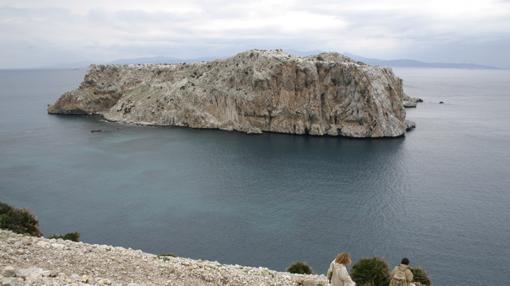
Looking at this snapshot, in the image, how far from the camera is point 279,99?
408 ft

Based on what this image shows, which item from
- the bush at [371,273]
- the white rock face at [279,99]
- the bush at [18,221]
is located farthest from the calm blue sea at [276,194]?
the bush at [18,221]

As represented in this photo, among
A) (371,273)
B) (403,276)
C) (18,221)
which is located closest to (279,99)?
(371,273)

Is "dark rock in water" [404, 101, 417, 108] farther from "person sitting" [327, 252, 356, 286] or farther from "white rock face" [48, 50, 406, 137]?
"person sitting" [327, 252, 356, 286]

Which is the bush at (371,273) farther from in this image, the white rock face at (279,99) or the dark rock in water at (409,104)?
the dark rock in water at (409,104)

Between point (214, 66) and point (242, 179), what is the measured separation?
68.2m

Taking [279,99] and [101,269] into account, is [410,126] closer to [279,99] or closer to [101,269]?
[279,99]

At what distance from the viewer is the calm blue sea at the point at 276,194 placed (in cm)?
5022

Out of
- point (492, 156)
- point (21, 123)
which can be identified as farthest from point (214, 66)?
point (492, 156)

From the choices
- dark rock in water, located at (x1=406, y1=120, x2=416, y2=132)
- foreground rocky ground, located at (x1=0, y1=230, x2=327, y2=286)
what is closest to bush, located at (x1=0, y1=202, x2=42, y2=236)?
foreground rocky ground, located at (x1=0, y1=230, x2=327, y2=286)

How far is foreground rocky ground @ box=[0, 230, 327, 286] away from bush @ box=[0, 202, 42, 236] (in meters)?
9.12

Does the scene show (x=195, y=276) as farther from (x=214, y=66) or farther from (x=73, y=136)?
(x=214, y=66)

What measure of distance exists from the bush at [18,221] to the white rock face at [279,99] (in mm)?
89496

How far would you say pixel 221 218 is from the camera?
195 ft

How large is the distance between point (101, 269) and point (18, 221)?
17.6 metres
